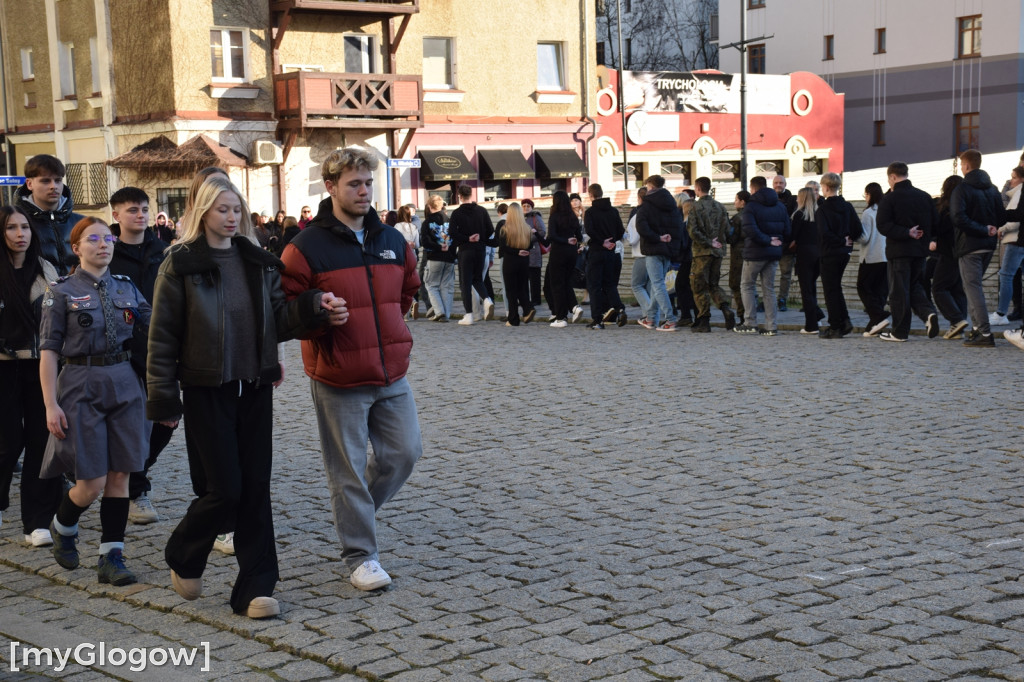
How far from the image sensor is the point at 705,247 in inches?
658

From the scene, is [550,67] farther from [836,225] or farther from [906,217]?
[906,217]

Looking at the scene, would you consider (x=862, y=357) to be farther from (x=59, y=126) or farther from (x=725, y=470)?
(x=59, y=126)

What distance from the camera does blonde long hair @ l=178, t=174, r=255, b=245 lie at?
17.5 feet

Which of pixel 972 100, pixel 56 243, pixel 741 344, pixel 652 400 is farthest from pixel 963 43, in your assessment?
pixel 56 243

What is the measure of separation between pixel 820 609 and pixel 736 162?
150 feet

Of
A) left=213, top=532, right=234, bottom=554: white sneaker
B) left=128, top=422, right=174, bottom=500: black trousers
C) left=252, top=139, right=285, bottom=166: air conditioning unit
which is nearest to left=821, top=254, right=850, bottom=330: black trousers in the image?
left=128, top=422, right=174, bottom=500: black trousers

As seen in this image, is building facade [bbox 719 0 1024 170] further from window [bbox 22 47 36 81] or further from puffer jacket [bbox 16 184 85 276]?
puffer jacket [bbox 16 184 85 276]

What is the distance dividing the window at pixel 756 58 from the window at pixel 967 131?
9771 millimetres

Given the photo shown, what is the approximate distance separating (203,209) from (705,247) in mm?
11984

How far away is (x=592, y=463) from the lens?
8.34m

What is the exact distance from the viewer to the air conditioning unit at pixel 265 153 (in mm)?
34281

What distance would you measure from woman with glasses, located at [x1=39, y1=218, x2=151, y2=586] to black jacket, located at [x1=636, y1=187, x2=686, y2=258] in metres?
11.0

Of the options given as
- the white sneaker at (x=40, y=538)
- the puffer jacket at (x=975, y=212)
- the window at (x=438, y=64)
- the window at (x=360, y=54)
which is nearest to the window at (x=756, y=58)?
the window at (x=438, y=64)

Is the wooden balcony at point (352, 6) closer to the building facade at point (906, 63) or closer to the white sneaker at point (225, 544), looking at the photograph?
the building facade at point (906, 63)
